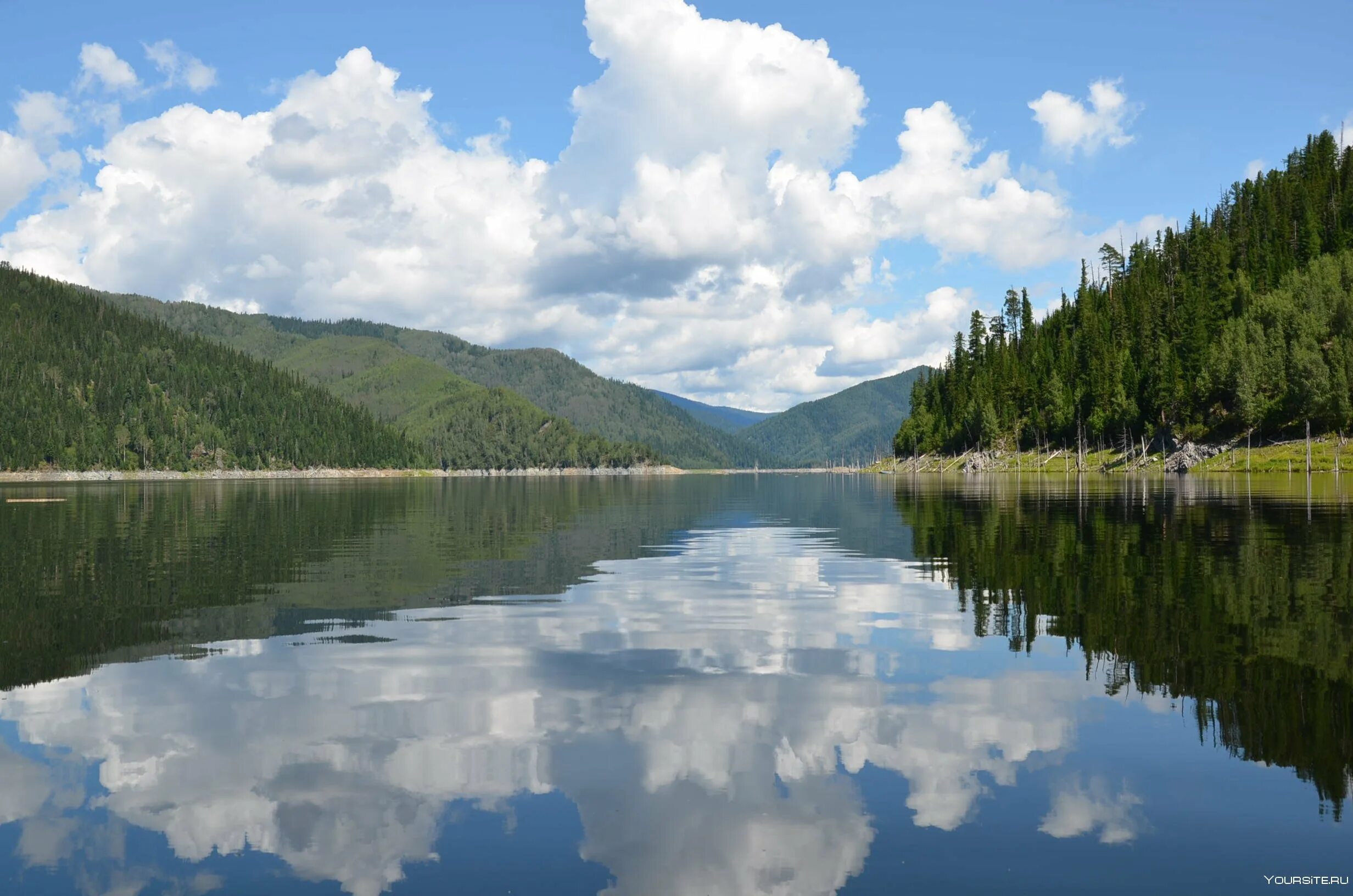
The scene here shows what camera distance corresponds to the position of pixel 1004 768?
14430mm

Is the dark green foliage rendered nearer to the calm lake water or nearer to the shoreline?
the calm lake water

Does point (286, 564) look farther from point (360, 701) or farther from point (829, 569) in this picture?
point (360, 701)

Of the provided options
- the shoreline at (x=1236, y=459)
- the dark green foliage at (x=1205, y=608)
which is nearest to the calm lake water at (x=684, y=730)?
the dark green foliage at (x=1205, y=608)

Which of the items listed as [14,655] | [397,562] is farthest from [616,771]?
[397,562]

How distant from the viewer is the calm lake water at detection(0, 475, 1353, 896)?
11.4 m

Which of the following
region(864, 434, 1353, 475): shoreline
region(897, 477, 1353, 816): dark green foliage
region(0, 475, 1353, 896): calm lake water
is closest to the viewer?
region(0, 475, 1353, 896): calm lake water

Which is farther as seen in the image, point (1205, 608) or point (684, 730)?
point (1205, 608)

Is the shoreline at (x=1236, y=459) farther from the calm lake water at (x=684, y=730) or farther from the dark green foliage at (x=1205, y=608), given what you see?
the calm lake water at (x=684, y=730)

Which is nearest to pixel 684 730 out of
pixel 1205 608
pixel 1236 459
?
pixel 1205 608

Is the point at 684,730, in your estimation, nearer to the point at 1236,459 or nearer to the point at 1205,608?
the point at 1205,608

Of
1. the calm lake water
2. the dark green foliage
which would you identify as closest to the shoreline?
the dark green foliage

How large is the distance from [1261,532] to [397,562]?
44.0 metres

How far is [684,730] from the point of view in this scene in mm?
16562

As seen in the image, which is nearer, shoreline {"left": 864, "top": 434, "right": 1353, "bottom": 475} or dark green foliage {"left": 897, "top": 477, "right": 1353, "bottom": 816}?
dark green foliage {"left": 897, "top": 477, "right": 1353, "bottom": 816}
